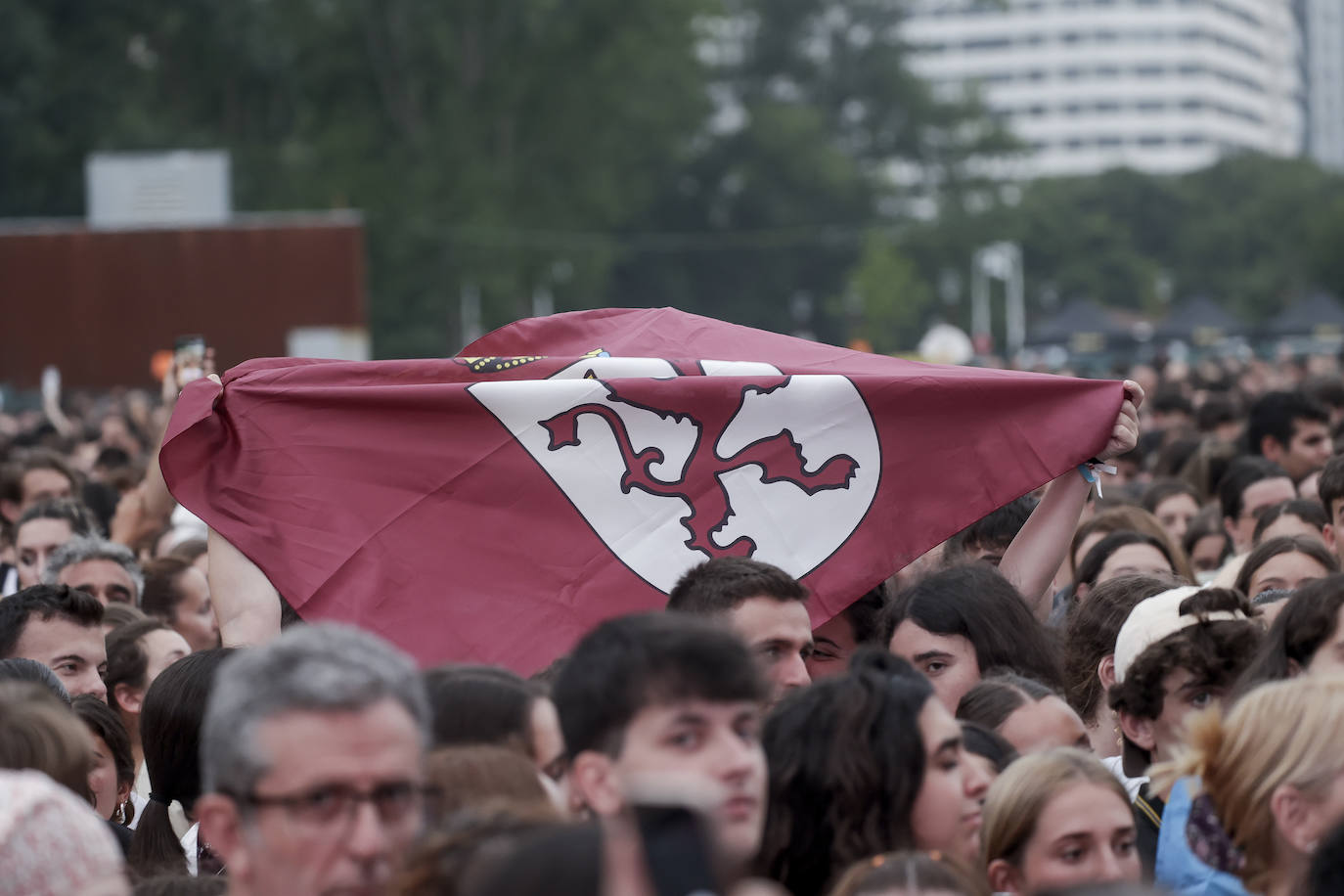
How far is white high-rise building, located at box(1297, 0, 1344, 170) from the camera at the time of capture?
150000mm

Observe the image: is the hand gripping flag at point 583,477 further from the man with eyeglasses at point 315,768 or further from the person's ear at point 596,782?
the man with eyeglasses at point 315,768

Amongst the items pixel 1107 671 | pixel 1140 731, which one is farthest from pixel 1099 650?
pixel 1140 731

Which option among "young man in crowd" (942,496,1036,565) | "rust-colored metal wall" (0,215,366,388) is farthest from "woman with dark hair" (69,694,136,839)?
"rust-colored metal wall" (0,215,366,388)

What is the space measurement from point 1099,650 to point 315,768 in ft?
10.1

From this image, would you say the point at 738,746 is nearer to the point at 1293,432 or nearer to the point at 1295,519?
the point at 1295,519

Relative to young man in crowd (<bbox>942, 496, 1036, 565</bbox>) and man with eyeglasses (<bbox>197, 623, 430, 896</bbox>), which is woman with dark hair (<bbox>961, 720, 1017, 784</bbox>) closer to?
man with eyeglasses (<bbox>197, 623, 430, 896</bbox>)

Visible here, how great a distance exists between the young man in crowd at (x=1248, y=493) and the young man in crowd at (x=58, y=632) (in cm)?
460

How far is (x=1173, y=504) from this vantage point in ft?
29.0

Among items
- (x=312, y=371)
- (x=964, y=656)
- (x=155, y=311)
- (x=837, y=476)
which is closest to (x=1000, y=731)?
(x=964, y=656)

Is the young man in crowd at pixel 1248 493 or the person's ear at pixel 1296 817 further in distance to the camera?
the young man in crowd at pixel 1248 493

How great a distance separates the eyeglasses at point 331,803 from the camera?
275 centimetres

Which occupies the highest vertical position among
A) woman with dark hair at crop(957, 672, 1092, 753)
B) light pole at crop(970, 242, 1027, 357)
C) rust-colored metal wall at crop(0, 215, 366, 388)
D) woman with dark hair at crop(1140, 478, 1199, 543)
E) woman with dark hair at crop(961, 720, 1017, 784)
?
woman with dark hair at crop(961, 720, 1017, 784)

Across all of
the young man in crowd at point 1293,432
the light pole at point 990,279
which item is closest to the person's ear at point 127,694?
the young man in crowd at point 1293,432

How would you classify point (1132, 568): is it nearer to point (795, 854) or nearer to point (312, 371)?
point (312, 371)
